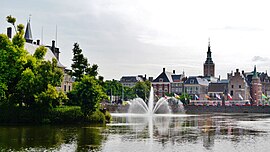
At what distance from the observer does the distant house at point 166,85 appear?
166m

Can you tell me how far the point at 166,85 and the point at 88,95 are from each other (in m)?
115

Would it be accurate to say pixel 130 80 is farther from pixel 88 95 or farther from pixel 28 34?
pixel 88 95

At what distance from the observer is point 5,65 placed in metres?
50.0

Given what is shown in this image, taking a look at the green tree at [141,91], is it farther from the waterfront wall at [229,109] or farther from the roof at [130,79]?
the roof at [130,79]

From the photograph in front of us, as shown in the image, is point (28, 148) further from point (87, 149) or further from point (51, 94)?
point (51, 94)

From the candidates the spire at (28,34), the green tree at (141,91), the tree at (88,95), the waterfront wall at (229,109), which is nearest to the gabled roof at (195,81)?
the green tree at (141,91)

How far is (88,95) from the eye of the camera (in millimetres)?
51938

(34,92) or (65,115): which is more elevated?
(34,92)

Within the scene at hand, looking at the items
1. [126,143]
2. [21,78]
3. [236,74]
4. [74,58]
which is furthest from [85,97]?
[236,74]

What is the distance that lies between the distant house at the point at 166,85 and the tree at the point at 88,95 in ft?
373

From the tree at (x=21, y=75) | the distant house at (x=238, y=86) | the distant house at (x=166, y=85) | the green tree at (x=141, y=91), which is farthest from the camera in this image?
the distant house at (x=166, y=85)

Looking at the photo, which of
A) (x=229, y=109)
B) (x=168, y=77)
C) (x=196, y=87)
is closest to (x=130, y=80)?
(x=168, y=77)

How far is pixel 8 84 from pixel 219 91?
117 metres

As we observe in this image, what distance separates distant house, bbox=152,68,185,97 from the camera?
544 ft
